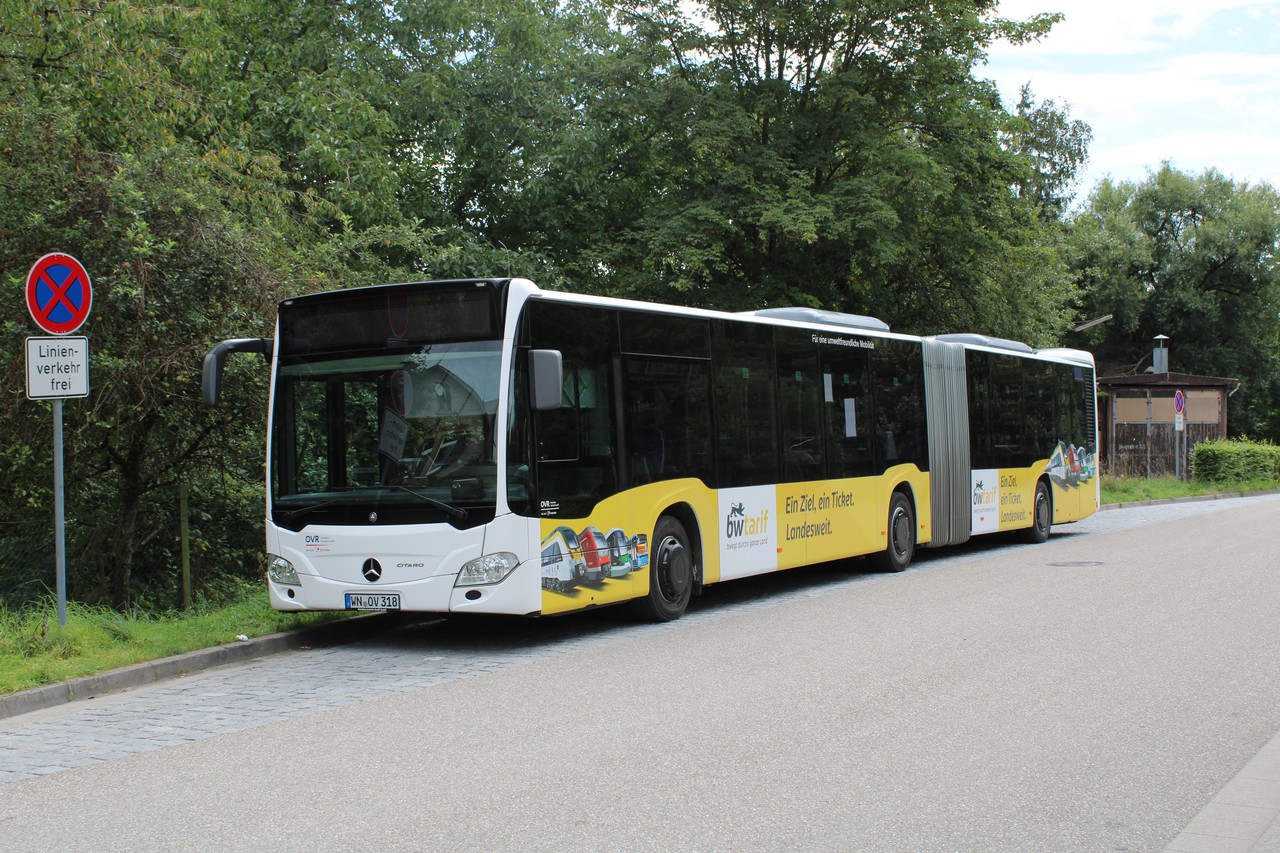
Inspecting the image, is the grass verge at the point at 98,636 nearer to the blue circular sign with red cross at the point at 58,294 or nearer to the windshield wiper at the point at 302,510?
the windshield wiper at the point at 302,510

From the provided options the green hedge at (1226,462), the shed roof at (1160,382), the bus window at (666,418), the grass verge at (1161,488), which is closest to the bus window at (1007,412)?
the bus window at (666,418)

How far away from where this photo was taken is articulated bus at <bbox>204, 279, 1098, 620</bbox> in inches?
383

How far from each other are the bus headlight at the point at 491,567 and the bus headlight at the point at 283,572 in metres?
1.57

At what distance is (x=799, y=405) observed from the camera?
14.0 meters

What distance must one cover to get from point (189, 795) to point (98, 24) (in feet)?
32.4

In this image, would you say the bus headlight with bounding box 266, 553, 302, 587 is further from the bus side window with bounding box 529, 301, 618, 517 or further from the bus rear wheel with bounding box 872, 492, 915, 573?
the bus rear wheel with bounding box 872, 492, 915, 573

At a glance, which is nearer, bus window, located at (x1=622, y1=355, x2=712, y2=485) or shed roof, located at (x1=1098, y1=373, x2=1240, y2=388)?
bus window, located at (x1=622, y1=355, x2=712, y2=485)

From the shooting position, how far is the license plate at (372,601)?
9.80 m

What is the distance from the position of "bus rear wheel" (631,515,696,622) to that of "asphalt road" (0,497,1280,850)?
0.68ft

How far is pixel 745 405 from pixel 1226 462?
1244 inches

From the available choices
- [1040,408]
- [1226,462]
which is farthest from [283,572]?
[1226,462]

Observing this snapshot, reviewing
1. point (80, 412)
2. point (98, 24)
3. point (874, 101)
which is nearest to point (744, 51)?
point (874, 101)

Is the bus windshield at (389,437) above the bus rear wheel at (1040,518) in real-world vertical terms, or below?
above

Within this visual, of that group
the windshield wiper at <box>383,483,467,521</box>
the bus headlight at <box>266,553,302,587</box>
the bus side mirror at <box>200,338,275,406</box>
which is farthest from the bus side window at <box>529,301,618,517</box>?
the bus side mirror at <box>200,338,275,406</box>
